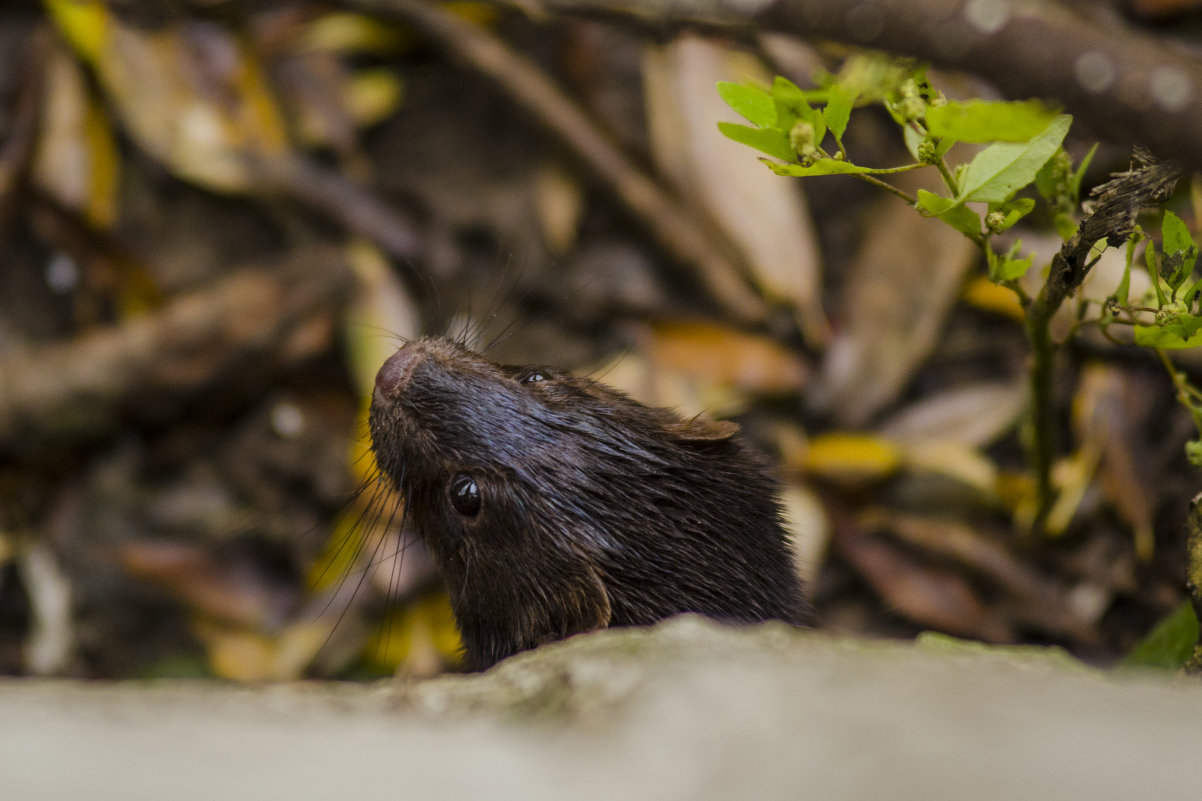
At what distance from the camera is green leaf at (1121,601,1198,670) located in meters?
1.77

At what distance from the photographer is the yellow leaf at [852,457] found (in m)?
2.97

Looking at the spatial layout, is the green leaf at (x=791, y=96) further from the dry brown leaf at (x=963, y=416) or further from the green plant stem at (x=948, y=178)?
the dry brown leaf at (x=963, y=416)

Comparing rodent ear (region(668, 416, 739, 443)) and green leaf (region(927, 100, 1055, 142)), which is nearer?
green leaf (region(927, 100, 1055, 142))

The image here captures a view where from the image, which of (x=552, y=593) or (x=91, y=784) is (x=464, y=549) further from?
(x=91, y=784)

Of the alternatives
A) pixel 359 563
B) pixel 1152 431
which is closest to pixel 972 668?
pixel 1152 431

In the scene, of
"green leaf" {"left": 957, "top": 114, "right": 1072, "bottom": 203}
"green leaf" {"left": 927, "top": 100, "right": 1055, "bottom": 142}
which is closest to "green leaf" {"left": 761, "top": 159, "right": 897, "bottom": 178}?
"green leaf" {"left": 957, "top": 114, "right": 1072, "bottom": 203}

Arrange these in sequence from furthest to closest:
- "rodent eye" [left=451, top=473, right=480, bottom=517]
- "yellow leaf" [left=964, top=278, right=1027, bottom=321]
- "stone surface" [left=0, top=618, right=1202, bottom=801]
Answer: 1. "yellow leaf" [left=964, top=278, right=1027, bottom=321]
2. "rodent eye" [left=451, top=473, right=480, bottom=517]
3. "stone surface" [left=0, top=618, right=1202, bottom=801]

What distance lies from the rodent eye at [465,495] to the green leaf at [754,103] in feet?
3.51

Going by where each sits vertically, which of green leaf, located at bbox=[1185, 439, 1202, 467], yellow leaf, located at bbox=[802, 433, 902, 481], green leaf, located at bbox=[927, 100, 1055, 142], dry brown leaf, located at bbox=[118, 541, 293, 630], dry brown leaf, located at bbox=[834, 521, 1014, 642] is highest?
green leaf, located at bbox=[927, 100, 1055, 142]

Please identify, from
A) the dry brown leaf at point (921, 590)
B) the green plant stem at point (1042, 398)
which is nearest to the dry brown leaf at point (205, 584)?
the dry brown leaf at point (921, 590)

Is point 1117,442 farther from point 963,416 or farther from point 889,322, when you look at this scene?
point 889,322

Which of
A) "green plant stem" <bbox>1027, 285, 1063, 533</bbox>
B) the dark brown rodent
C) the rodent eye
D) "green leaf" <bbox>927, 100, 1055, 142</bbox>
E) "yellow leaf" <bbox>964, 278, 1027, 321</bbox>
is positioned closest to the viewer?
"green leaf" <bbox>927, 100, 1055, 142</bbox>

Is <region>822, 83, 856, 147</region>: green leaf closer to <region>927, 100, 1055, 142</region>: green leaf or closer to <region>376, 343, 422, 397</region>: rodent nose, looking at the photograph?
<region>927, 100, 1055, 142</region>: green leaf

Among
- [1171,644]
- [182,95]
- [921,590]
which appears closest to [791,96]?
[1171,644]
